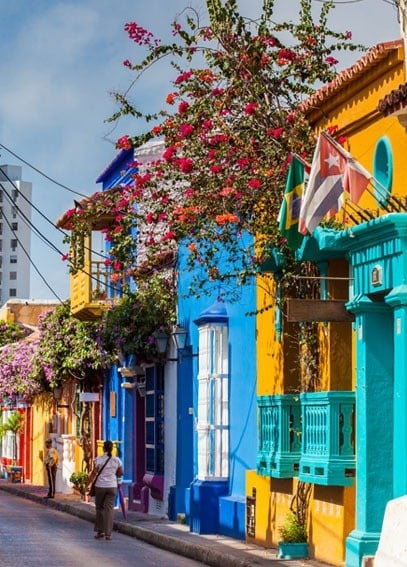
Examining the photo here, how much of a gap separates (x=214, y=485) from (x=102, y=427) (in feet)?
41.9

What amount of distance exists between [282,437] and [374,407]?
→ 3603 mm

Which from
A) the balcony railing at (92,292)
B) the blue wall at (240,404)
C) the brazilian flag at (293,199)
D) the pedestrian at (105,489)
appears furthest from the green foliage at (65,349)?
the brazilian flag at (293,199)

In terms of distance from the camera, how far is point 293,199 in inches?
663

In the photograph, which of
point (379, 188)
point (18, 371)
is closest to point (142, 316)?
point (379, 188)

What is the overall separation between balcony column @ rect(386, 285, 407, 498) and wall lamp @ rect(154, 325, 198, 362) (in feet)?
37.7

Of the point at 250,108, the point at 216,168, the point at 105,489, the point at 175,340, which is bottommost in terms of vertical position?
the point at 105,489

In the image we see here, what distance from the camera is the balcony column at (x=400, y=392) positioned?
1457cm

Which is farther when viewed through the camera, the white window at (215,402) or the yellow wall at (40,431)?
the yellow wall at (40,431)

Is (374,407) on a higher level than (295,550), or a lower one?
higher

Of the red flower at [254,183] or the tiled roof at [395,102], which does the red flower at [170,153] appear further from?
the tiled roof at [395,102]

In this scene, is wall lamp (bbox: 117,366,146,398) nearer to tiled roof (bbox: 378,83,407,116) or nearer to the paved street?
the paved street

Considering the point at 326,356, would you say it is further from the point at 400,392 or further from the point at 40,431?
the point at 40,431

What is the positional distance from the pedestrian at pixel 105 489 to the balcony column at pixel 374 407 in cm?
850

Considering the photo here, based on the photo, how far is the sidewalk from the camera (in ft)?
59.7
